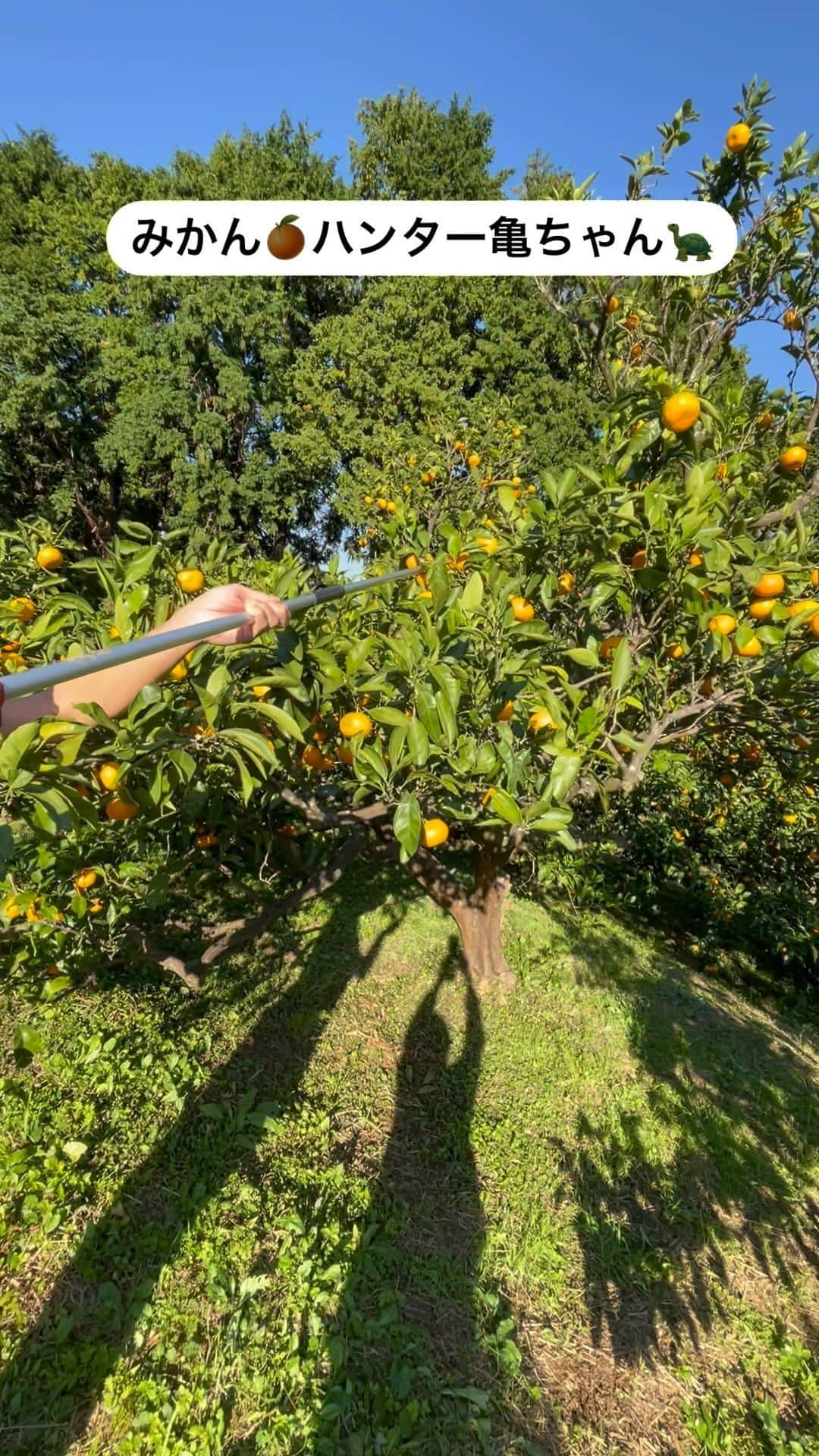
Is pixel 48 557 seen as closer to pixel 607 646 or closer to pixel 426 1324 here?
pixel 607 646

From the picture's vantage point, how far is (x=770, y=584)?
1.64 meters

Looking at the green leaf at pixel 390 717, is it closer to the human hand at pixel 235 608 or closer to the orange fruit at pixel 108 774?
the human hand at pixel 235 608

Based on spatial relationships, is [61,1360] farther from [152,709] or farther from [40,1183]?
[152,709]

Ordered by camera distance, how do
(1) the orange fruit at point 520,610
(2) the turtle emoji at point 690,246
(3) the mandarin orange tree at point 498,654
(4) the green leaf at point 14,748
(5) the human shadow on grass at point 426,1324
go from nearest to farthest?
(4) the green leaf at point 14,748
(3) the mandarin orange tree at point 498,654
(5) the human shadow on grass at point 426,1324
(1) the orange fruit at point 520,610
(2) the turtle emoji at point 690,246

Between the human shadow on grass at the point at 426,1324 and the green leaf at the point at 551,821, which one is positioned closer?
the green leaf at the point at 551,821

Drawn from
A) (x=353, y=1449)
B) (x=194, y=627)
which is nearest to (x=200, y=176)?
(x=194, y=627)

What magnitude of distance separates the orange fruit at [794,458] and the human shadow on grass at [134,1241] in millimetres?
2648

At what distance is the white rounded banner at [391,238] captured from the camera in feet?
7.99

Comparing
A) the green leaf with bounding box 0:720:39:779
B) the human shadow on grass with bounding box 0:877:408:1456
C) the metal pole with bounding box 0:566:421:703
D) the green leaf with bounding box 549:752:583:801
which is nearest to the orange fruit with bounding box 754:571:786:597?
the green leaf with bounding box 549:752:583:801

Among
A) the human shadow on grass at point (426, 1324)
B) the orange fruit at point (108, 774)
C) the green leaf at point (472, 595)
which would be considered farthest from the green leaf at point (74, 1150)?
the green leaf at point (472, 595)

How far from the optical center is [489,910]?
3.07m

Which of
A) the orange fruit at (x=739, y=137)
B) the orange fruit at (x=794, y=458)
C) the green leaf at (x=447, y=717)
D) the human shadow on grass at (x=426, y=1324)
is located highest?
the orange fruit at (x=739, y=137)

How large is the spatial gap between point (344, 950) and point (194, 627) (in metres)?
2.77

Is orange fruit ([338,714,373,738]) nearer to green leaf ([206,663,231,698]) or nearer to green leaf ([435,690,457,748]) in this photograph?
green leaf ([435,690,457,748])
